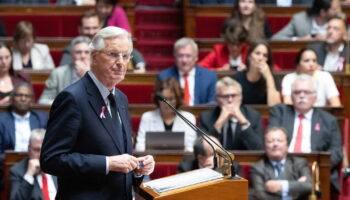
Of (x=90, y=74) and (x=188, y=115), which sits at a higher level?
(x=90, y=74)

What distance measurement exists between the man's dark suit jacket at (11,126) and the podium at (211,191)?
8.10 feet

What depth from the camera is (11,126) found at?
4.35 meters

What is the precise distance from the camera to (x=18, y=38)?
5242 millimetres

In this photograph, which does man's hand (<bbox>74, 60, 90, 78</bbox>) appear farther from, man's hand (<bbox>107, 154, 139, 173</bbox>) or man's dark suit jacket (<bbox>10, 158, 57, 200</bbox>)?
man's hand (<bbox>107, 154, 139, 173</bbox>)

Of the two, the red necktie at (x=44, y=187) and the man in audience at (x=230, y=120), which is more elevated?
the man in audience at (x=230, y=120)

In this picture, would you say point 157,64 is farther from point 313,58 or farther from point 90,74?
point 90,74

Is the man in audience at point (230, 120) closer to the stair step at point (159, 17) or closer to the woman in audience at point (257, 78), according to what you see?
the woman in audience at point (257, 78)

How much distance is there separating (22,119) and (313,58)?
1.67 m

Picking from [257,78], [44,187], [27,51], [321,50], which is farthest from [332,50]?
[44,187]

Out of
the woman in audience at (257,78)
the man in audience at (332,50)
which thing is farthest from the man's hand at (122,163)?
the man in audience at (332,50)

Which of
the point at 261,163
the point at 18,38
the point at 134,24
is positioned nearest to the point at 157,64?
the point at 134,24

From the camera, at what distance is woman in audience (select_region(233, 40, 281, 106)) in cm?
466

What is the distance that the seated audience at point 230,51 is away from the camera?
5.08m

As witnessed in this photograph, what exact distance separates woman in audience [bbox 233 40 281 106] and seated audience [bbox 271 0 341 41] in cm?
86
